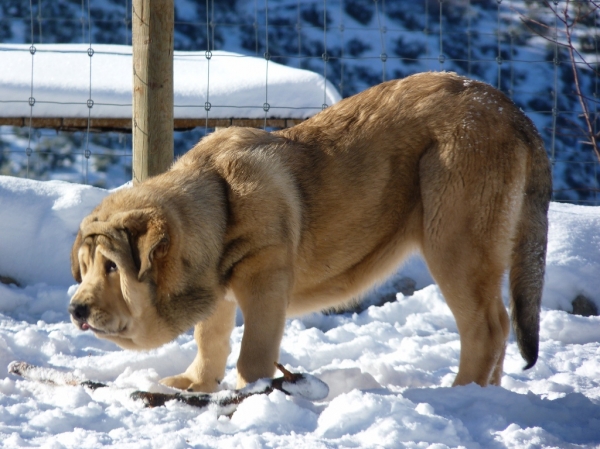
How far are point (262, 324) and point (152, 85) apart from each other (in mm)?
2142

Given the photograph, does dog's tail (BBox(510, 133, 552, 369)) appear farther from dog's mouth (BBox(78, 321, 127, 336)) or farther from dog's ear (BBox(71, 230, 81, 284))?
dog's ear (BBox(71, 230, 81, 284))

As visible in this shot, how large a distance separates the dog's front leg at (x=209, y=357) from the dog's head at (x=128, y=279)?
21.7 inches

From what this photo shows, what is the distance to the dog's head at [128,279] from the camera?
12.1 feet

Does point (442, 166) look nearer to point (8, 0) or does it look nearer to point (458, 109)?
point (458, 109)

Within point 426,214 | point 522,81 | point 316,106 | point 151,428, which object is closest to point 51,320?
point 151,428

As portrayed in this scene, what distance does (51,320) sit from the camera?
5426 millimetres

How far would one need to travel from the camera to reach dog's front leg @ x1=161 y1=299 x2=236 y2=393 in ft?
14.6

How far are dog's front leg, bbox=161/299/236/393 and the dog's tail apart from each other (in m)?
1.65

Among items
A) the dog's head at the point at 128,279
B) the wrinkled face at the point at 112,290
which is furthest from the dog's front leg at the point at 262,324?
the wrinkled face at the point at 112,290

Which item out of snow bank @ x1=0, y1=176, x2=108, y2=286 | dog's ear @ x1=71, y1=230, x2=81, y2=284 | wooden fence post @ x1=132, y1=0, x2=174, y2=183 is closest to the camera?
dog's ear @ x1=71, y1=230, x2=81, y2=284

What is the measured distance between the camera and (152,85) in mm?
5238

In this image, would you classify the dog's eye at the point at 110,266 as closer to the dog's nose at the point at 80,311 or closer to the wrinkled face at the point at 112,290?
the wrinkled face at the point at 112,290

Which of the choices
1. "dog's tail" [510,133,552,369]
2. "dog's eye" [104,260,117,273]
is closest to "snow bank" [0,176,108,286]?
"dog's eye" [104,260,117,273]

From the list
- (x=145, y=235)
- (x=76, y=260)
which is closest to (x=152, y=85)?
(x=76, y=260)
